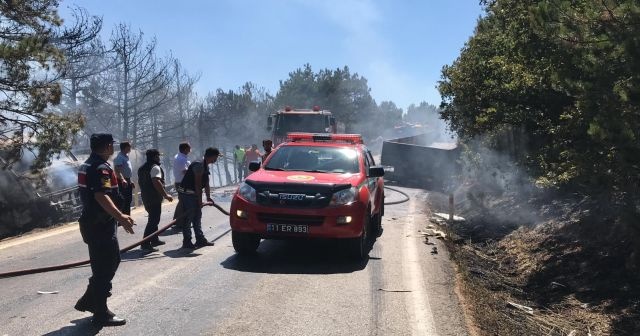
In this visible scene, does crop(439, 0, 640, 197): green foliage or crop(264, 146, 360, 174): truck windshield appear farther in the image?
crop(264, 146, 360, 174): truck windshield

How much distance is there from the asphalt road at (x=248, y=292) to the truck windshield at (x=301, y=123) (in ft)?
37.8

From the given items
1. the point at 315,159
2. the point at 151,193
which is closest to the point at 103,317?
the point at 151,193

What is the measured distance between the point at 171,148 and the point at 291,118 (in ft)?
81.1

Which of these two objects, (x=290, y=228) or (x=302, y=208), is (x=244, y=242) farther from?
(x=302, y=208)

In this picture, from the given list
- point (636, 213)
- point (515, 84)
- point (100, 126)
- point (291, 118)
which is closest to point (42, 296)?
point (636, 213)

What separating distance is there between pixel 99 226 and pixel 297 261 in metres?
3.58

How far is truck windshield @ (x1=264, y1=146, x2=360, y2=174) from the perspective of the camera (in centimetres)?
873

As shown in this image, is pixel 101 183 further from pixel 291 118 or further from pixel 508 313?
pixel 291 118

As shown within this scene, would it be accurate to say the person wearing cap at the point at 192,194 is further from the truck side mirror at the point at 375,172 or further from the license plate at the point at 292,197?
the truck side mirror at the point at 375,172

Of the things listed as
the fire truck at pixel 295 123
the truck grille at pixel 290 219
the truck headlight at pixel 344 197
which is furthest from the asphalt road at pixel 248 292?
the fire truck at pixel 295 123

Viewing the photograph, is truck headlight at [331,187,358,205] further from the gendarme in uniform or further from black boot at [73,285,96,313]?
black boot at [73,285,96,313]

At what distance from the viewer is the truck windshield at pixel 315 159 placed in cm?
873

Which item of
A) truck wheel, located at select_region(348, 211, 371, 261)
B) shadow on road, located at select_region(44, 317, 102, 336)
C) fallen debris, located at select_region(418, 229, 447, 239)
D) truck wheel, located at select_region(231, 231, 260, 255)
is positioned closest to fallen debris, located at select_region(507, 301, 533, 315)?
truck wheel, located at select_region(348, 211, 371, 261)

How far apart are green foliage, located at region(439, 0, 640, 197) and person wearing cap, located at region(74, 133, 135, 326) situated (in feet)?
15.5
